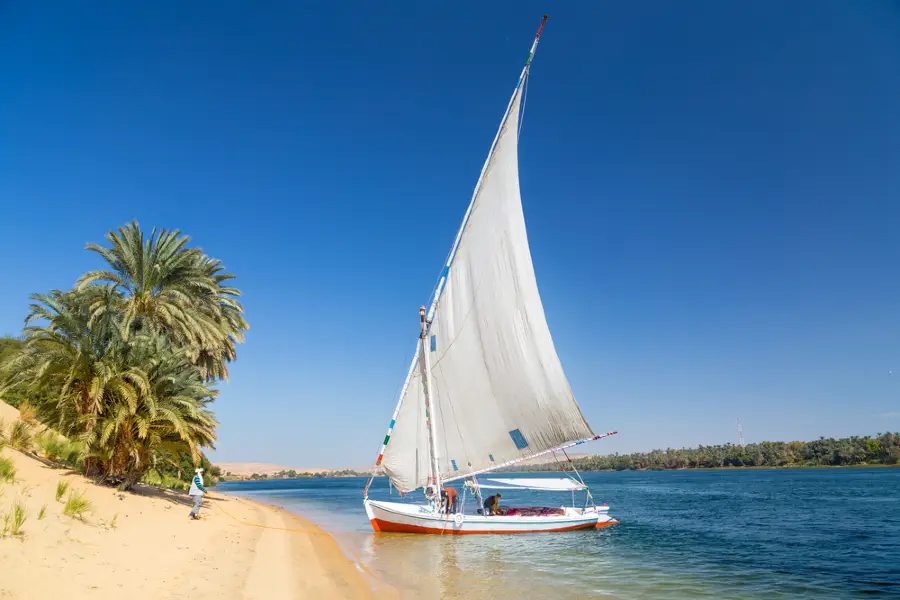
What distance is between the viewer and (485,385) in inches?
910

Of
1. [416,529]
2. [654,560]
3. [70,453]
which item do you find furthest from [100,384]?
[654,560]

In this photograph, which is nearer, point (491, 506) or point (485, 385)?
point (485, 385)

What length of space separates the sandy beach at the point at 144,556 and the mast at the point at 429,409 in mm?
5611

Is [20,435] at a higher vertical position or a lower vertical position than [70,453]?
higher

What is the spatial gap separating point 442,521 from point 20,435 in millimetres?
16109

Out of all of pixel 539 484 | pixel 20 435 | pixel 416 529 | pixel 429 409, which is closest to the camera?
pixel 20 435

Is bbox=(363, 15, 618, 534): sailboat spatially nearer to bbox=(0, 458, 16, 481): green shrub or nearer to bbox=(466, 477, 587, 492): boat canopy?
bbox=(466, 477, 587, 492): boat canopy

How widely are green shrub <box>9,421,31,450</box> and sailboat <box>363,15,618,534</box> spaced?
42.3 feet

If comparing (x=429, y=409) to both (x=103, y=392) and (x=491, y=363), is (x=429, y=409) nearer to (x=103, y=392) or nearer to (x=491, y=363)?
(x=491, y=363)

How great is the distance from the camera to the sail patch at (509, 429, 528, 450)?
23.0 m

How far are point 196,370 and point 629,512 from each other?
3238 cm

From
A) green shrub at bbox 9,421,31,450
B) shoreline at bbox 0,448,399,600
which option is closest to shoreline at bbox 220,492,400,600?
shoreline at bbox 0,448,399,600

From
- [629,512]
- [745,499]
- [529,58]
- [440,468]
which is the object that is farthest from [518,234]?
[745,499]

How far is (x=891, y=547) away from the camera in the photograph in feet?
66.7
